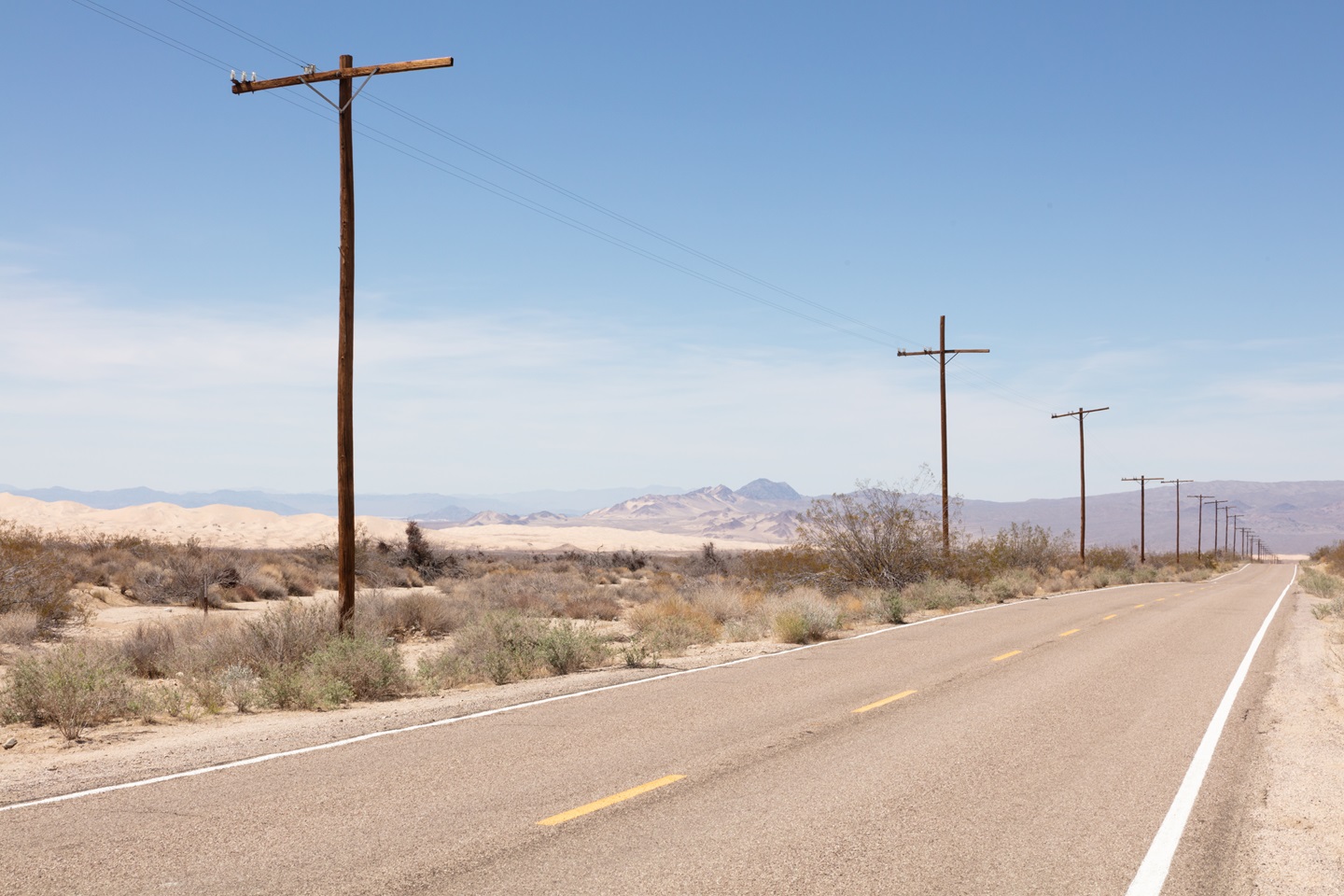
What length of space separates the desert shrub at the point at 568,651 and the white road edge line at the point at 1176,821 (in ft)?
28.6

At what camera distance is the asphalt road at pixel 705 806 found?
19.3 ft

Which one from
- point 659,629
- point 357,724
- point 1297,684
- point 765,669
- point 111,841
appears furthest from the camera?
point 659,629

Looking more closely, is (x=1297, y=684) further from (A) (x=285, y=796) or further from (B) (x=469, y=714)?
(A) (x=285, y=796)

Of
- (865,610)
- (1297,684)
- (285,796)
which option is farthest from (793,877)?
(865,610)

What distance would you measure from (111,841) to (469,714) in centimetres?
521

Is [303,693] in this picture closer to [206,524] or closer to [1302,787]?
[1302,787]

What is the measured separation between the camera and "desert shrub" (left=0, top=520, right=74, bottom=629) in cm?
2211

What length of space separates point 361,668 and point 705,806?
25.5 feet

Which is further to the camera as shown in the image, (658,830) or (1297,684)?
(1297,684)

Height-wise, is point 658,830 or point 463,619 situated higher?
point 658,830

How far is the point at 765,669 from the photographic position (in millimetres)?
15477

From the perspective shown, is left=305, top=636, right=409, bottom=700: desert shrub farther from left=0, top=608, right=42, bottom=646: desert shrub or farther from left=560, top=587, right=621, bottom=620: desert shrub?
left=560, top=587, right=621, bottom=620: desert shrub

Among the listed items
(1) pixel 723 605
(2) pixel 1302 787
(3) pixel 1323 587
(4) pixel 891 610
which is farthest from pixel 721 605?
(3) pixel 1323 587

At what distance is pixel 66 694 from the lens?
11273mm
